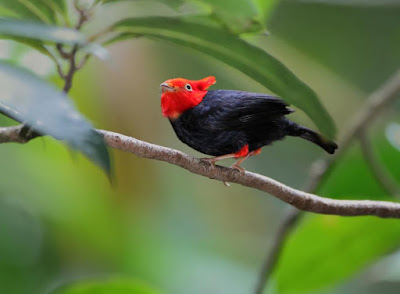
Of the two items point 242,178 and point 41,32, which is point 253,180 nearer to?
point 242,178

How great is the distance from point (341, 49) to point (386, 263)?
99.1 inches

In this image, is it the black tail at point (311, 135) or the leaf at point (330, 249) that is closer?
the black tail at point (311, 135)

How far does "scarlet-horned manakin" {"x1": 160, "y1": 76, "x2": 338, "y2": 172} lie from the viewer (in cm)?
140

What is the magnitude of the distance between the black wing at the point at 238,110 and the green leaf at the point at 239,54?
15 cm

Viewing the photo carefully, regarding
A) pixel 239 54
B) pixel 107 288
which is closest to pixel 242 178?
pixel 239 54

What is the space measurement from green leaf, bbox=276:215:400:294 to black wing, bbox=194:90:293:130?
3.15ft

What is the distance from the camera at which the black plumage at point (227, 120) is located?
4.61ft

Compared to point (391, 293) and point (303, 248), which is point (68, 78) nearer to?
point (303, 248)

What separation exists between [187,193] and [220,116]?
2.97 meters

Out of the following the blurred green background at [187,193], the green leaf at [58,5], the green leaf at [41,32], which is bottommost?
the blurred green background at [187,193]

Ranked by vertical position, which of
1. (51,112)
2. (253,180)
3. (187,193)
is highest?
(51,112)

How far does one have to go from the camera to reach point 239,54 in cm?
127

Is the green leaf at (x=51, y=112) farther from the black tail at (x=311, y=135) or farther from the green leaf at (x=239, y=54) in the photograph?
the black tail at (x=311, y=135)

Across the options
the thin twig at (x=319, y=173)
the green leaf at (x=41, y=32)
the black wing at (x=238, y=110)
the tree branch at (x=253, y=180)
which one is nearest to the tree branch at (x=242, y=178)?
the tree branch at (x=253, y=180)
